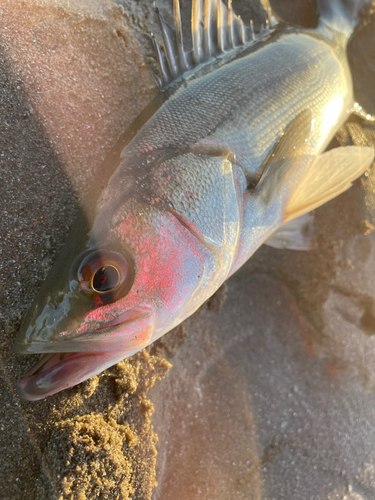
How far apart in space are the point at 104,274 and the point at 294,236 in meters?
1.41

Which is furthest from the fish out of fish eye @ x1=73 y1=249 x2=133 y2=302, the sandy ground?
the sandy ground

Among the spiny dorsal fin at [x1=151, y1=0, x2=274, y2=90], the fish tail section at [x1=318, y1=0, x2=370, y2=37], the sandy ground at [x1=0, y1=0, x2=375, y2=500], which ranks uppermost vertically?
the spiny dorsal fin at [x1=151, y1=0, x2=274, y2=90]

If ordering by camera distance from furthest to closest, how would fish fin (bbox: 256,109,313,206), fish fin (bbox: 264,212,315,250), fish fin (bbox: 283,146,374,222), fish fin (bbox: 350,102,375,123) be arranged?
fish fin (bbox: 350,102,375,123) → fish fin (bbox: 264,212,315,250) → fish fin (bbox: 283,146,374,222) → fish fin (bbox: 256,109,313,206)

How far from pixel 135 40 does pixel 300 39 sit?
3.61 ft

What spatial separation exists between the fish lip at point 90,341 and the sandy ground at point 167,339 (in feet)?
1.00

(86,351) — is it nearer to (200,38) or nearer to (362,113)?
(200,38)

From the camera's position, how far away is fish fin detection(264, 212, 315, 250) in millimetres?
2184

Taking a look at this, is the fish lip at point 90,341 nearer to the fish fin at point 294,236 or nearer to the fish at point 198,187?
the fish at point 198,187

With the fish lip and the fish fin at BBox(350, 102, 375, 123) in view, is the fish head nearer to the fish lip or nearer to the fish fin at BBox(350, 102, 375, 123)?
the fish lip

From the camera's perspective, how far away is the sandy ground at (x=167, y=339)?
4.69 ft

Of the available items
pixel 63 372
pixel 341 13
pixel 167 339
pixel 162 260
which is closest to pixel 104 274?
pixel 162 260

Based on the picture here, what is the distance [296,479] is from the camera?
6.66ft

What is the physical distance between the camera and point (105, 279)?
1.22 m

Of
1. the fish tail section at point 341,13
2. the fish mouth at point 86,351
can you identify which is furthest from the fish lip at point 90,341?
the fish tail section at point 341,13
